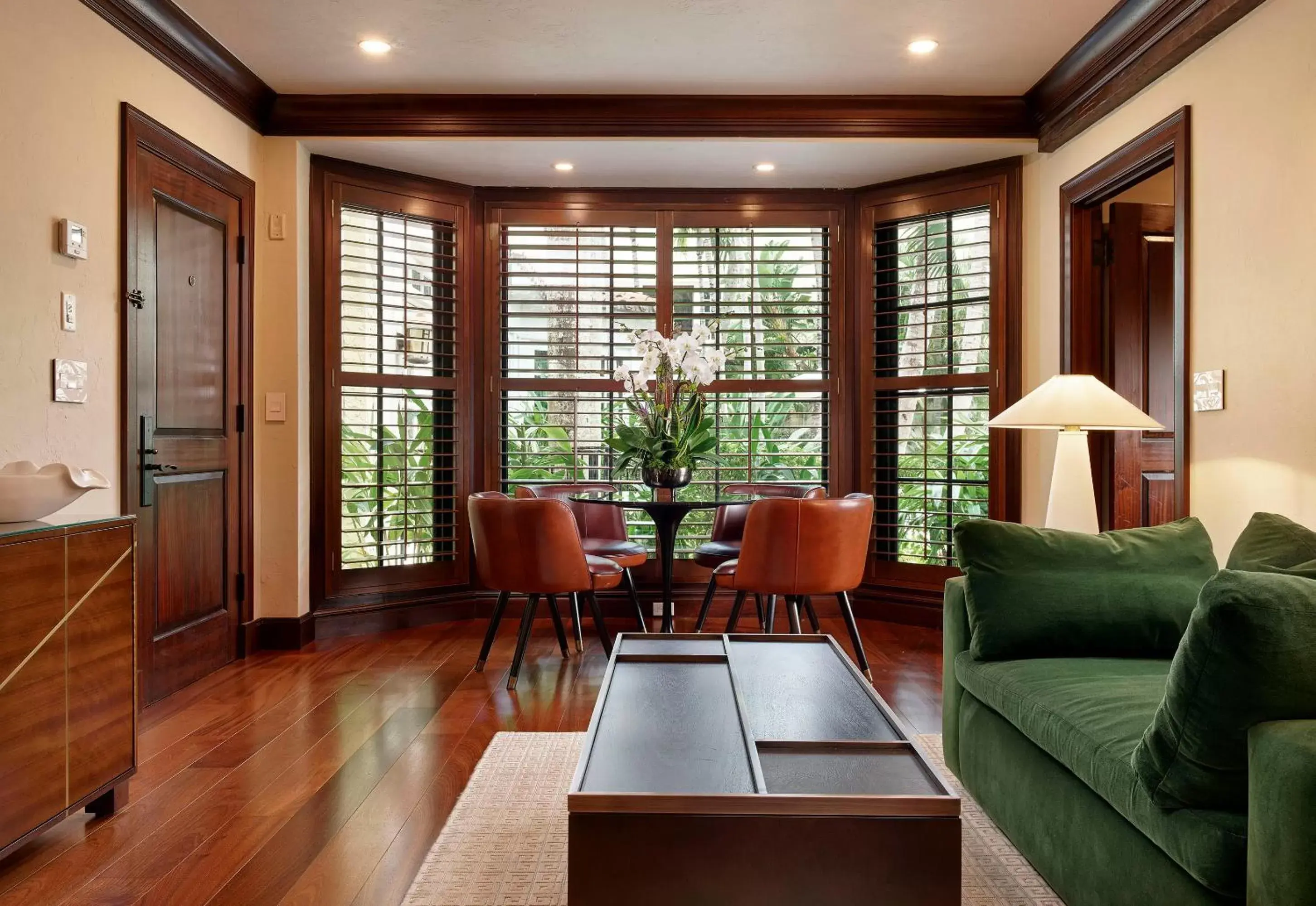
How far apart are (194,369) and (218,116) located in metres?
1.16

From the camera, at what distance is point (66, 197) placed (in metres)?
3.05

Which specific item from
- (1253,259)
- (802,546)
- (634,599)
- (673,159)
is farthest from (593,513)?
(1253,259)

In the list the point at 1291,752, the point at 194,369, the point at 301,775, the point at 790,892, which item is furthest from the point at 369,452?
the point at 1291,752

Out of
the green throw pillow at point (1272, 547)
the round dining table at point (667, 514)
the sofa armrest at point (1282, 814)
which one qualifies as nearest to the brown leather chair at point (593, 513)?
the round dining table at point (667, 514)

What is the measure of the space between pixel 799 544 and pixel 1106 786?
6.88 feet

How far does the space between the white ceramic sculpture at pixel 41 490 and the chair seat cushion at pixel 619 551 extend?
2.18 meters

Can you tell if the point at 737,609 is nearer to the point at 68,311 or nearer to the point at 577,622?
the point at 577,622

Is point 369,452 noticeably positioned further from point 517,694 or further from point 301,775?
point 301,775

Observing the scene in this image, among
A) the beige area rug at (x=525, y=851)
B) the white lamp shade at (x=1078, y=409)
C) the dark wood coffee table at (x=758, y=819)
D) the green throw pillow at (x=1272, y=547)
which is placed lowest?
the beige area rug at (x=525, y=851)

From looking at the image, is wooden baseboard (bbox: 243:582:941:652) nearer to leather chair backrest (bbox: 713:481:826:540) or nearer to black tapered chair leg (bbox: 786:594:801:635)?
leather chair backrest (bbox: 713:481:826:540)

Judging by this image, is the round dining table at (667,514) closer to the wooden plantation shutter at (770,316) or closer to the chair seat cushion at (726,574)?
the chair seat cushion at (726,574)

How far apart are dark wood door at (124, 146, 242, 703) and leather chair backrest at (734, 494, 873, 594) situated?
92.1 inches

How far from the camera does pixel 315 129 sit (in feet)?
14.7

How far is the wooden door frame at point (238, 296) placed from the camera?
11.1ft
